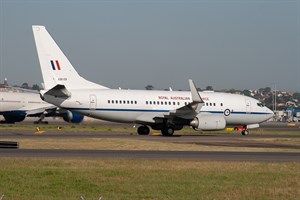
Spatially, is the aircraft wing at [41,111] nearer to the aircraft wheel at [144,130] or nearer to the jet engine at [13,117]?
the jet engine at [13,117]

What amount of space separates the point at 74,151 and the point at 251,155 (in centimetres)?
914

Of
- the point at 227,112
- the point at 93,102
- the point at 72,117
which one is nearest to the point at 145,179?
the point at 93,102

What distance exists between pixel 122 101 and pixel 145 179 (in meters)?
33.7

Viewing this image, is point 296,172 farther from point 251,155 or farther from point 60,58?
point 60,58

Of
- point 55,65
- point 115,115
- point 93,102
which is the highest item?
point 55,65

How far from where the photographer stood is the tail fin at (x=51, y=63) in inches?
2186

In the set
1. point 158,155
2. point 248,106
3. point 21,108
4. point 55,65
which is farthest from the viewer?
point 21,108

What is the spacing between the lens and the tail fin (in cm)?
5553

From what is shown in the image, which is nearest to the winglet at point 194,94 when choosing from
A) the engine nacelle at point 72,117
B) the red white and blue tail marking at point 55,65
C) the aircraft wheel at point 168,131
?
the aircraft wheel at point 168,131

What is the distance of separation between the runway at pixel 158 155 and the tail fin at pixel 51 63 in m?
20.3

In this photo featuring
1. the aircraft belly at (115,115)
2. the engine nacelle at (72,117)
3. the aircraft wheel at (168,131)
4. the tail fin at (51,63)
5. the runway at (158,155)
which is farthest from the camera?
the engine nacelle at (72,117)

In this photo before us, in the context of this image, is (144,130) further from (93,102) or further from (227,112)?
(227,112)

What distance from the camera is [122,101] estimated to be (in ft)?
186

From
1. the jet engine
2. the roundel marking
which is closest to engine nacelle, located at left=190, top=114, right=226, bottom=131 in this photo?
the roundel marking
